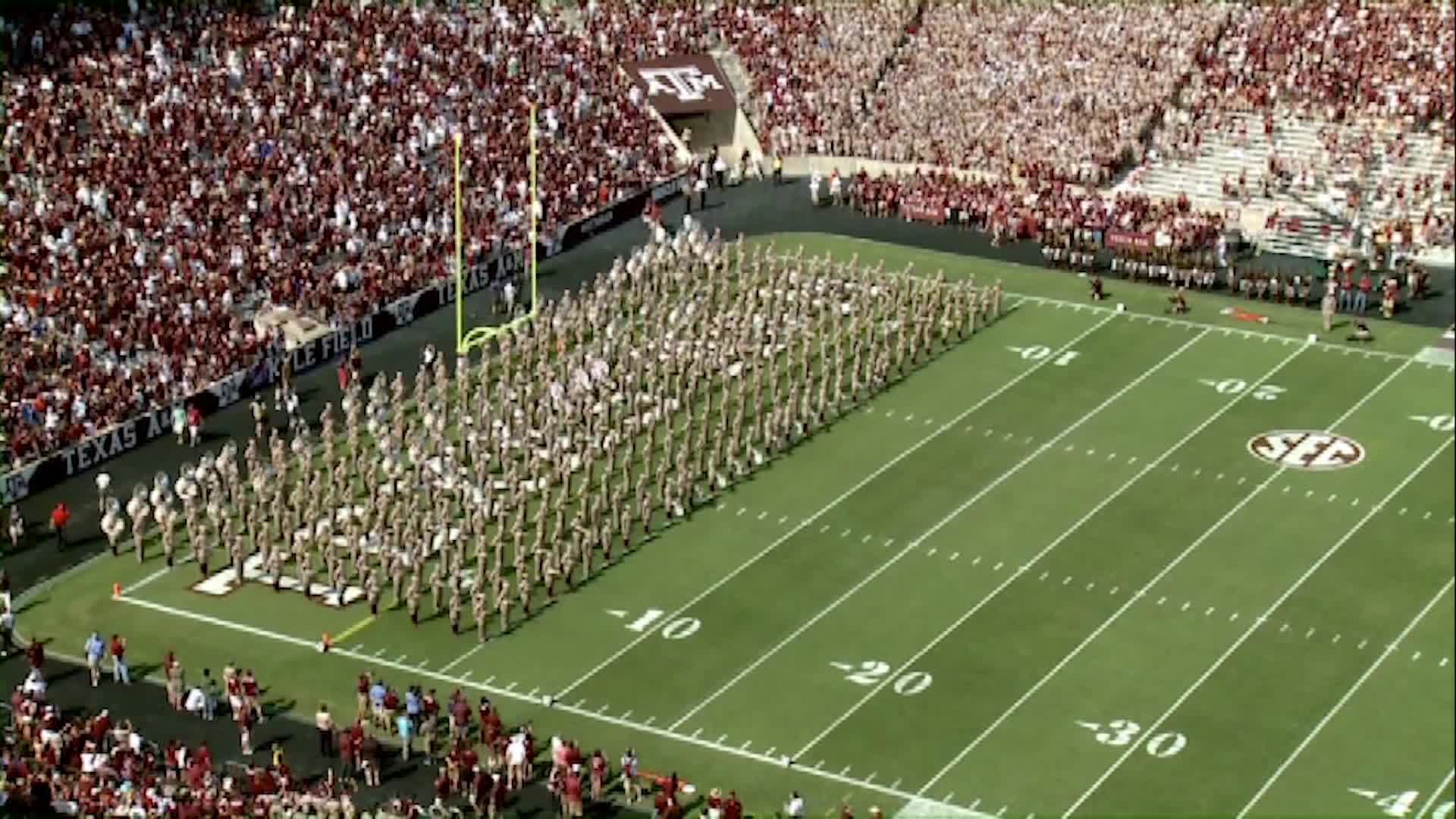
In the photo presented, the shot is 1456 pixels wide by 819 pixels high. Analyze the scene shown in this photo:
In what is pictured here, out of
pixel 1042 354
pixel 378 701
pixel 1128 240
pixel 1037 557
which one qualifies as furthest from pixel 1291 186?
pixel 378 701

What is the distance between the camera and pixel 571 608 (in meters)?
40.5

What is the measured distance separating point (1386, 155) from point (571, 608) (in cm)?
3184

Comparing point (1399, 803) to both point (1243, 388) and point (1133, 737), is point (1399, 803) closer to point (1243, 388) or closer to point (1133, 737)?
point (1133, 737)

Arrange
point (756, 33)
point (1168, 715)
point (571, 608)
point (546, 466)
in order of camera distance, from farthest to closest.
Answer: point (756, 33) < point (546, 466) < point (571, 608) < point (1168, 715)

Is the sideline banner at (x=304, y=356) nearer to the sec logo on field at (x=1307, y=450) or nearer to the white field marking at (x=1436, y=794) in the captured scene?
the sec logo on field at (x=1307, y=450)

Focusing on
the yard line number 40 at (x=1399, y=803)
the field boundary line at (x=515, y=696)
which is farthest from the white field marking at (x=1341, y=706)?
the field boundary line at (x=515, y=696)

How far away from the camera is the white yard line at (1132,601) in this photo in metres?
36.2

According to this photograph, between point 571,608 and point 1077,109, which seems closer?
point 571,608

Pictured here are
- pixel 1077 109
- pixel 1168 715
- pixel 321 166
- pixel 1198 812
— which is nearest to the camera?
pixel 1198 812

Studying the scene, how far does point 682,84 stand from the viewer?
70750mm

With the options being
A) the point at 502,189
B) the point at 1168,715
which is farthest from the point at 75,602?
the point at 502,189

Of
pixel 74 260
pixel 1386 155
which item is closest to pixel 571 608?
pixel 74 260

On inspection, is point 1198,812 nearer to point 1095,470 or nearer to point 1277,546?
point 1277,546

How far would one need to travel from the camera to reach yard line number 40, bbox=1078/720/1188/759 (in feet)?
118
